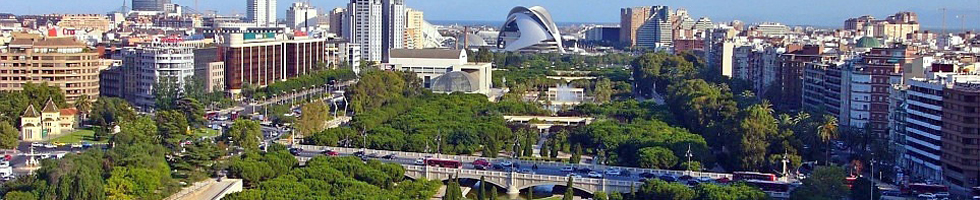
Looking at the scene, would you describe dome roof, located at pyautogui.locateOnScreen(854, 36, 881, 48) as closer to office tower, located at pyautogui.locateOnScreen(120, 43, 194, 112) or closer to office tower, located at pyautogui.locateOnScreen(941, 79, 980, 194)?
office tower, located at pyautogui.locateOnScreen(941, 79, 980, 194)

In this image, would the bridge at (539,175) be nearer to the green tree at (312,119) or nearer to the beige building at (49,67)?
the green tree at (312,119)

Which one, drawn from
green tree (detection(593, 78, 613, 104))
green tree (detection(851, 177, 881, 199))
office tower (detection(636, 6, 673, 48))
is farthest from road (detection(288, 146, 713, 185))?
office tower (detection(636, 6, 673, 48))

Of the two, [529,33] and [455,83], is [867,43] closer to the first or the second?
[455,83]

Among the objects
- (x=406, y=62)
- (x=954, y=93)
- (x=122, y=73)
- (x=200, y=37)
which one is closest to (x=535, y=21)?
(x=406, y=62)

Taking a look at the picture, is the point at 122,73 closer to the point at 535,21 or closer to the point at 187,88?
the point at 187,88

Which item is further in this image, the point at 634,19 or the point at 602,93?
the point at 634,19

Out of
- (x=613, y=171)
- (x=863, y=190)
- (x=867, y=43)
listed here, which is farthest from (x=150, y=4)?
(x=863, y=190)
